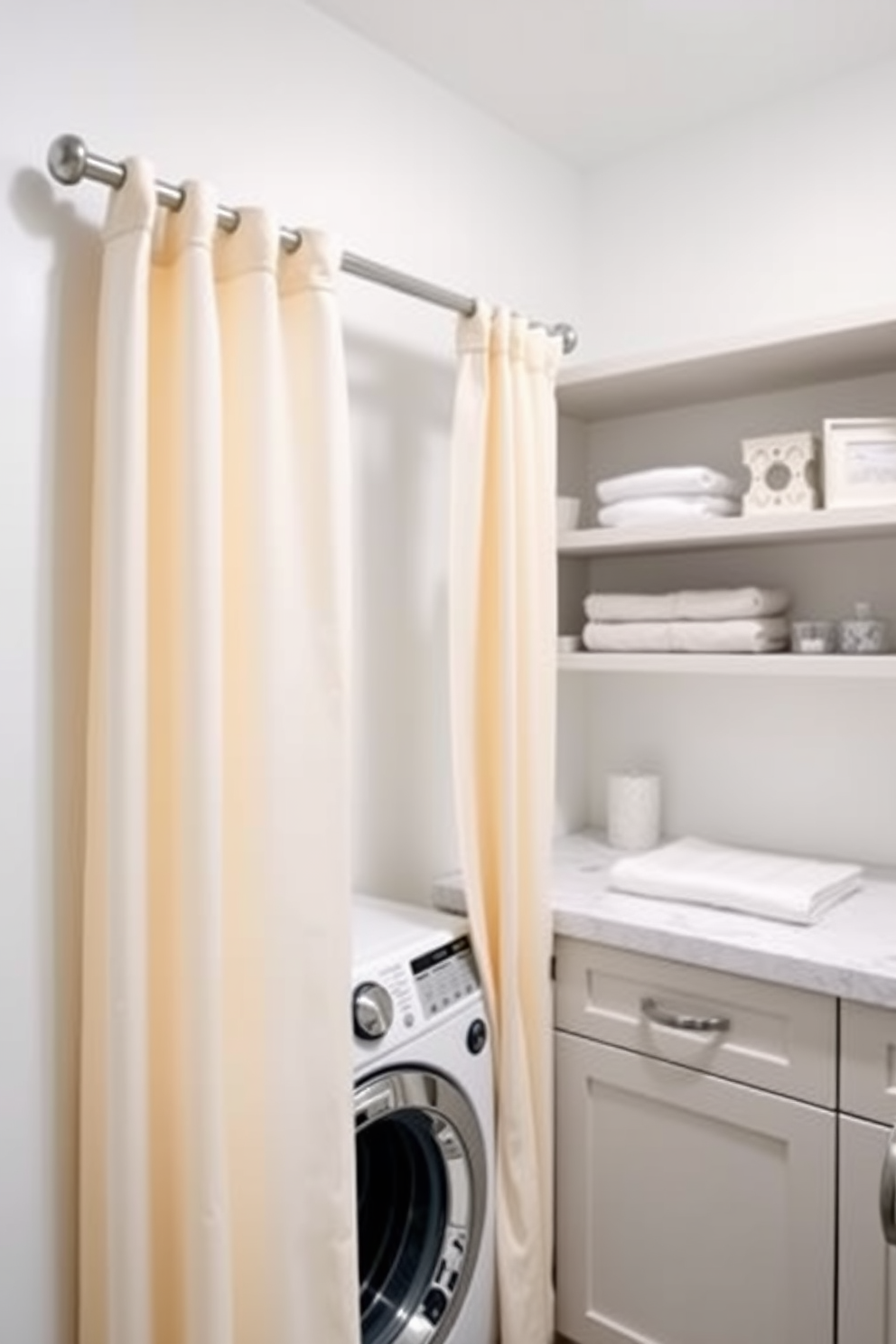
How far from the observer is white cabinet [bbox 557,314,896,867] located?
175 cm

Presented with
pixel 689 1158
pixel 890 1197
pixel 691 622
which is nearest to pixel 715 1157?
pixel 689 1158

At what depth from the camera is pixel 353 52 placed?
1685 millimetres

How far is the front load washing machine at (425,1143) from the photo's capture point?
142 cm

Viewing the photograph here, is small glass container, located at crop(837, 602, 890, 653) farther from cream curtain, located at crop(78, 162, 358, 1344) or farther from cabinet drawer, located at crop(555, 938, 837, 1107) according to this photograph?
cream curtain, located at crop(78, 162, 358, 1344)

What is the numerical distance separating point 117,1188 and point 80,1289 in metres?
0.22

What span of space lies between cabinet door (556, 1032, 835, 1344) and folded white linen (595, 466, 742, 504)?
1.07 meters

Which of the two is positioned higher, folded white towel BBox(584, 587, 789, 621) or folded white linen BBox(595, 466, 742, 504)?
folded white linen BBox(595, 466, 742, 504)

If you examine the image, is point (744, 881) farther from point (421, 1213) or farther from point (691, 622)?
point (421, 1213)

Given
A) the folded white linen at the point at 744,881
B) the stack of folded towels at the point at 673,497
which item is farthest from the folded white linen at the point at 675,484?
the folded white linen at the point at 744,881

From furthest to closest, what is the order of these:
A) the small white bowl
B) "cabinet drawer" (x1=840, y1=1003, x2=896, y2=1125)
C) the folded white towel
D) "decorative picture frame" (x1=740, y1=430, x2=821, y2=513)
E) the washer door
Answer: the small white bowl
the folded white towel
"decorative picture frame" (x1=740, y1=430, x2=821, y2=513)
the washer door
"cabinet drawer" (x1=840, y1=1003, x2=896, y2=1125)

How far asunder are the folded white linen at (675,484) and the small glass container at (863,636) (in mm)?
365

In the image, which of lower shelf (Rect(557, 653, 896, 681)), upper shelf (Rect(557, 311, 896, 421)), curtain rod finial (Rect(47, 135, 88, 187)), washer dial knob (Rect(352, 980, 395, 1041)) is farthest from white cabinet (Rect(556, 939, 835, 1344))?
curtain rod finial (Rect(47, 135, 88, 187))

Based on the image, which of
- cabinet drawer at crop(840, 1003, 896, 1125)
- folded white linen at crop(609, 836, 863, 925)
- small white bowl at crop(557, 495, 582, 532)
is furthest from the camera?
small white bowl at crop(557, 495, 582, 532)

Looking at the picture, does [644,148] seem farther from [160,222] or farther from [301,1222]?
[301,1222]
